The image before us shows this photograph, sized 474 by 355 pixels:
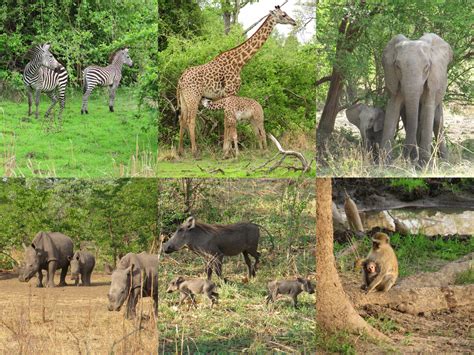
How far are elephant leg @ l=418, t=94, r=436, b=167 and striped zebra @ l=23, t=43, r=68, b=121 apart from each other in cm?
456

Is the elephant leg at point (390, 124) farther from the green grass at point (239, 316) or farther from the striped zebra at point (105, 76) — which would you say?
the striped zebra at point (105, 76)

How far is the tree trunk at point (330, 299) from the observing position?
11.0m

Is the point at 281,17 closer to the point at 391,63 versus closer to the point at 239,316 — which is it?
the point at 391,63

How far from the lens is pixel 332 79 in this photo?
12242mm

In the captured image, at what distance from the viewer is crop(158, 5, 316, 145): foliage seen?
36.9ft

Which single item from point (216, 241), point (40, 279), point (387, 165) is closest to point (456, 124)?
point (387, 165)

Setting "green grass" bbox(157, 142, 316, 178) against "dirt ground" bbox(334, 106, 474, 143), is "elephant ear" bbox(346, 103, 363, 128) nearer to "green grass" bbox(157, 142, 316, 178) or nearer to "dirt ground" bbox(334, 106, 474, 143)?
"dirt ground" bbox(334, 106, 474, 143)

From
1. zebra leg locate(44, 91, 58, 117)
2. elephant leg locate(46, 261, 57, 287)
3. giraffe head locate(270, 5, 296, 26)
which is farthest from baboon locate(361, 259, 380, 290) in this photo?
zebra leg locate(44, 91, 58, 117)

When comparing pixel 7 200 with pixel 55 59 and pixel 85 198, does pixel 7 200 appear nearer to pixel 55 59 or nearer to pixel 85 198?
pixel 85 198

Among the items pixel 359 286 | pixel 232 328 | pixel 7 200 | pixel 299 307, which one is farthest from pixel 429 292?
pixel 7 200

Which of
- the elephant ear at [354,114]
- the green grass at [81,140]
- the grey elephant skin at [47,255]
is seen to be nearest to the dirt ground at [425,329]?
the elephant ear at [354,114]

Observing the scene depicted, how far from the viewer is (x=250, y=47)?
36.7 feet

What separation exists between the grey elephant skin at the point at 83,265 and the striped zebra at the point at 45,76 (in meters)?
1.75

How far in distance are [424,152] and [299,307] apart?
8.47 feet
